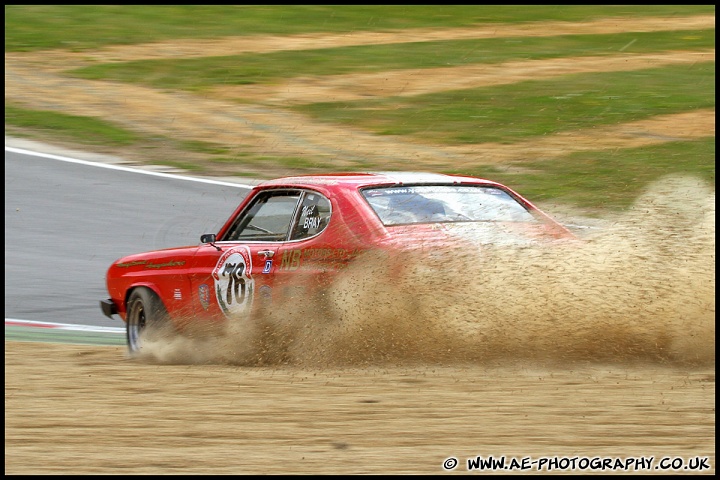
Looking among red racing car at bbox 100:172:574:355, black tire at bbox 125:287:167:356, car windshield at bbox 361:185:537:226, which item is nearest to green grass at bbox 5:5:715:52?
black tire at bbox 125:287:167:356

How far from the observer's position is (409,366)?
6.83 m

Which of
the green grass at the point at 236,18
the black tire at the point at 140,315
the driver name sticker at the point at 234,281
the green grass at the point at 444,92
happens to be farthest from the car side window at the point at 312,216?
the green grass at the point at 236,18

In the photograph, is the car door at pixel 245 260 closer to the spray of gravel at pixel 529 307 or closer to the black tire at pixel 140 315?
the black tire at pixel 140 315

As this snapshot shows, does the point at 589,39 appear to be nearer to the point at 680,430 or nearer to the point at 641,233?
the point at 641,233

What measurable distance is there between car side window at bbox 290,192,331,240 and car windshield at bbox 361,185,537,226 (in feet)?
0.92

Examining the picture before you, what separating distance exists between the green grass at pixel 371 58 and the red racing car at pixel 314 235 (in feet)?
42.3

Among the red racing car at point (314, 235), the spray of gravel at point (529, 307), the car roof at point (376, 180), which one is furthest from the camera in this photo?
the car roof at point (376, 180)

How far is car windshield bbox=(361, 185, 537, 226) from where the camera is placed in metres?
7.28

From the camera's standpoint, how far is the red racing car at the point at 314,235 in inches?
277

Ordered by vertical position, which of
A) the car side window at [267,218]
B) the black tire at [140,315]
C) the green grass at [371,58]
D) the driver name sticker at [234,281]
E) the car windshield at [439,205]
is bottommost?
the black tire at [140,315]

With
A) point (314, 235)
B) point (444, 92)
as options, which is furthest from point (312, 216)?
point (444, 92)

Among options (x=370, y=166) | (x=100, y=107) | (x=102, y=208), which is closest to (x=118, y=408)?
(x=102, y=208)

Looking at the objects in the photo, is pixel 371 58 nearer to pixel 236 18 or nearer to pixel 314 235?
pixel 236 18

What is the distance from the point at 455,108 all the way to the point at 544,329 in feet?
42.6
